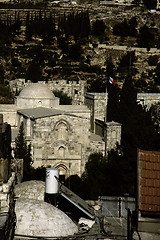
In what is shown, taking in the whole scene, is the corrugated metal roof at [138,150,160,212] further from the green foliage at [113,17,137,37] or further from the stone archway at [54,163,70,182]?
the green foliage at [113,17,137,37]

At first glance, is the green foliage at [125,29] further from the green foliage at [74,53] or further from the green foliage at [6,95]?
the green foliage at [6,95]

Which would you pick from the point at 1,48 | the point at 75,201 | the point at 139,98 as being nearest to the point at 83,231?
the point at 75,201

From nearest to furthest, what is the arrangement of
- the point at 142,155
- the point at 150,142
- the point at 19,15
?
1. the point at 142,155
2. the point at 150,142
3. the point at 19,15

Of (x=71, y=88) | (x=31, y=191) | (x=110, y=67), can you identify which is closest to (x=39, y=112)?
(x=71, y=88)

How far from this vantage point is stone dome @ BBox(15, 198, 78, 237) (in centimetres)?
1120

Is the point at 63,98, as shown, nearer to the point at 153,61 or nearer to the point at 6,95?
the point at 6,95

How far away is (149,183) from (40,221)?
3371 millimetres

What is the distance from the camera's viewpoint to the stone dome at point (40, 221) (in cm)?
1120

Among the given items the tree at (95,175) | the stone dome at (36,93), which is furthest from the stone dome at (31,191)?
the stone dome at (36,93)

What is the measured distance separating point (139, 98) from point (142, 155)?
38254mm

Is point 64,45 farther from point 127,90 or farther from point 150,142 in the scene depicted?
point 150,142

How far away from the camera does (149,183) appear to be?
356 inches

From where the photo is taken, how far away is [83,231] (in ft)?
39.8

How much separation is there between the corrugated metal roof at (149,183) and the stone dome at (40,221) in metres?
3.06
